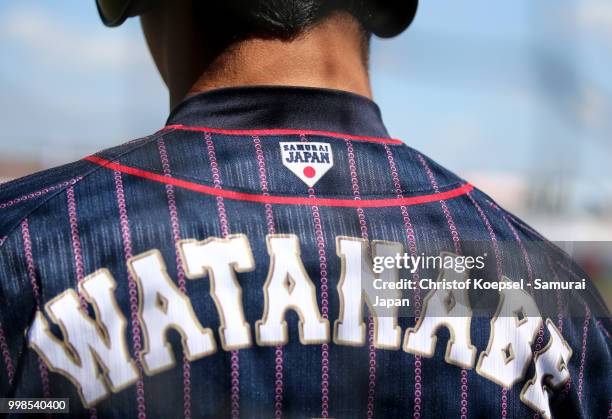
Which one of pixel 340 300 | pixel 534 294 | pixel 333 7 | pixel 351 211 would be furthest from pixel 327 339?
pixel 333 7

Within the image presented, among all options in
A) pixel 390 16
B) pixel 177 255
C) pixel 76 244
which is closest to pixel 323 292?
pixel 177 255

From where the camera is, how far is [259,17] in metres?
0.89

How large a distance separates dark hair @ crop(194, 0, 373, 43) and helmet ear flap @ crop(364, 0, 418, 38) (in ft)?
0.29

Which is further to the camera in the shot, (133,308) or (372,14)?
(372,14)

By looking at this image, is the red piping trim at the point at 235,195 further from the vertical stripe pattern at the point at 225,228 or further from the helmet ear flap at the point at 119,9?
the helmet ear flap at the point at 119,9

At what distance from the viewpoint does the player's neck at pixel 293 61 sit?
2.93ft

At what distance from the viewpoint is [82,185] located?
83cm

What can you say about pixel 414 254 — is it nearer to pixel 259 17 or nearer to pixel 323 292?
pixel 323 292

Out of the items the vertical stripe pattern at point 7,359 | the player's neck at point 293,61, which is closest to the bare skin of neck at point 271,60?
the player's neck at point 293,61

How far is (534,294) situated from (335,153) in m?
0.31

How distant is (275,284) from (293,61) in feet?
0.88

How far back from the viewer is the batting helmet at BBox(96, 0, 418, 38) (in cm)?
95

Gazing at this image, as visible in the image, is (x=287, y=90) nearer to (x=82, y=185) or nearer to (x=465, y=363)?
(x=82, y=185)

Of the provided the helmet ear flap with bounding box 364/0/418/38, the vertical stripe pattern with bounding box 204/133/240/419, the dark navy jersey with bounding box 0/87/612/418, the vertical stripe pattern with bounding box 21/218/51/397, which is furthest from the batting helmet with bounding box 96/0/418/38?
the vertical stripe pattern with bounding box 21/218/51/397
